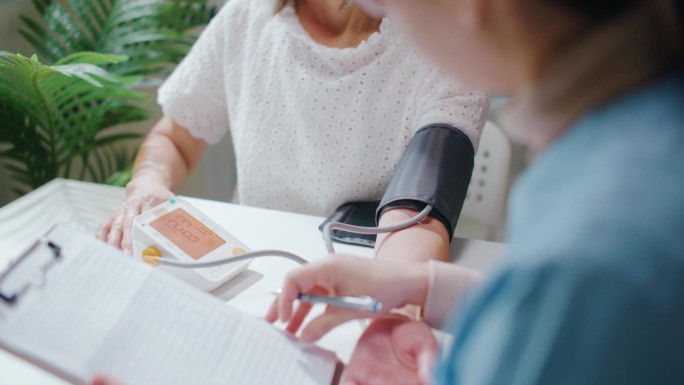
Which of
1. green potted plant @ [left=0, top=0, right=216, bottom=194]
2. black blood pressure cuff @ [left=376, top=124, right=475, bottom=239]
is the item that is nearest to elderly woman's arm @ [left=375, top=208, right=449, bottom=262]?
black blood pressure cuff @ [left=376, top=124, right=475, bottom=239]

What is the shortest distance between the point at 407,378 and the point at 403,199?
307 millimetres

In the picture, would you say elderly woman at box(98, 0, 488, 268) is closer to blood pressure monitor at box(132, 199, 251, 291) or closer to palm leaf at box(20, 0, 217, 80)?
blood pressure monitor at box(132, 199, 251, 291)

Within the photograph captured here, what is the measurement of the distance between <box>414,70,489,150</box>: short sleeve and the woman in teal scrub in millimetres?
547

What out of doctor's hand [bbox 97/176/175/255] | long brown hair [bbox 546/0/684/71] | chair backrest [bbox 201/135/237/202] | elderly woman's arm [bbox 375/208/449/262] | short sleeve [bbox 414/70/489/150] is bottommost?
chair backrest [bbox 201/135/237/202]

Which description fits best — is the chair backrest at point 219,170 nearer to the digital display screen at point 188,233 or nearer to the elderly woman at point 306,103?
the elderly woman at point 306,103

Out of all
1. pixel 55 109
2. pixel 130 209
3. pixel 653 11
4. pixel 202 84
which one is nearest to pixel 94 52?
pixel 55 109

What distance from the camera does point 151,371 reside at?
0.55 metres

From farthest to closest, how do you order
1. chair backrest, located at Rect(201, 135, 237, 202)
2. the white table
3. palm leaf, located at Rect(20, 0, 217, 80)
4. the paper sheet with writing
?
chair backrest, located at Rect(201, 135, 237, 202)
palm leaf, located at Rect(20, 0, 217, 80)
the white table
the paper sheet with writing

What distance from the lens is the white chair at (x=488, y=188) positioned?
1.20 metres

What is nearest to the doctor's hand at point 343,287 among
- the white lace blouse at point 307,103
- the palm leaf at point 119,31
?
the white lace blouse at point 307,103

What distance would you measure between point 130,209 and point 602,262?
2.50 feet

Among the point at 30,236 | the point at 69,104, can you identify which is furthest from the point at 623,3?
the point at 69,104

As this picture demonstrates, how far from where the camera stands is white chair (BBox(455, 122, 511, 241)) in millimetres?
1195

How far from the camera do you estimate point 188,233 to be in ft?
2.58
